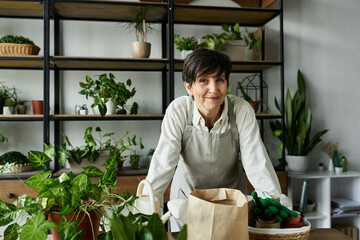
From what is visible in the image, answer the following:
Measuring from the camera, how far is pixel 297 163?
3131 millimetres

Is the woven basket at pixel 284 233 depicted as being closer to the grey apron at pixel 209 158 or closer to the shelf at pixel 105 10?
the grey apron at pixel 209 158

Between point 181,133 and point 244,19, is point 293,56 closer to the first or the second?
point 244,19

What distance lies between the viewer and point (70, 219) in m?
0.84

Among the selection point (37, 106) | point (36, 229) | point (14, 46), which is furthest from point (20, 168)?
point (36, 229)

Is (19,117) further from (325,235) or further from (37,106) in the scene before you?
(325,235)

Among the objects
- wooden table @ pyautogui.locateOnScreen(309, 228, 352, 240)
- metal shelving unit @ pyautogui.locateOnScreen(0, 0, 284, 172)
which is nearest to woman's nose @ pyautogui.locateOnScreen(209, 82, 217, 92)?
wooden table @ pyautogui.locateOnScreen(309, 228, 352, 240)

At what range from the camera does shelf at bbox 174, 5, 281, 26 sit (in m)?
2.94

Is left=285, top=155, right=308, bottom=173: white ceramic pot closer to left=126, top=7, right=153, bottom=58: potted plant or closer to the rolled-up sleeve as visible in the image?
the rolled-up sleeve

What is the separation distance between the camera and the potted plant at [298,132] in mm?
3146

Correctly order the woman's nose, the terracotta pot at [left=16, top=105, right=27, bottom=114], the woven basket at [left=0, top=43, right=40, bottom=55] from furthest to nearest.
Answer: the terracotta pot at [left=16, top=105, right=27, bottom=114] → the woven basket at [left=0, top=43, right=40, bottom=55] → the woman's nose

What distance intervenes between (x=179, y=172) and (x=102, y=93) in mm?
Answer: 1183

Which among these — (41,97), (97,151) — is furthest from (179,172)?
(41,97)

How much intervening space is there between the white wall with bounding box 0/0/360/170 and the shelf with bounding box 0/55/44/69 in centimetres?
7

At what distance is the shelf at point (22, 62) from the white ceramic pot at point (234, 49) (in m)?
1.58
